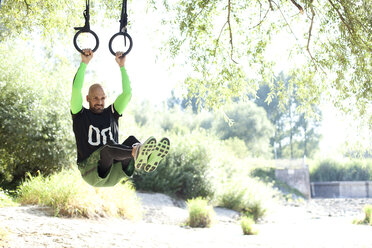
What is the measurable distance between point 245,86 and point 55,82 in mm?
7041

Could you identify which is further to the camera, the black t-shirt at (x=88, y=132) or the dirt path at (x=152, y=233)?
the dirt path at (x=152, y=233)

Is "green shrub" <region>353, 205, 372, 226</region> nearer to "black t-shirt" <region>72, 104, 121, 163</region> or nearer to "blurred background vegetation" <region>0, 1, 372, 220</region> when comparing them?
"blurred background vegetation" <region>0, 1, 372, 220</region>

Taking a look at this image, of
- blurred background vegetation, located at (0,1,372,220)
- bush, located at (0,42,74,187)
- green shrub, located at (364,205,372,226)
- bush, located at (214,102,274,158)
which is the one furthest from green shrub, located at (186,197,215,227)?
bush, located at (214,102,274,158)

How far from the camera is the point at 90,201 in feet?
27.7

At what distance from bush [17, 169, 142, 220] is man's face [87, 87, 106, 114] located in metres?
4.25

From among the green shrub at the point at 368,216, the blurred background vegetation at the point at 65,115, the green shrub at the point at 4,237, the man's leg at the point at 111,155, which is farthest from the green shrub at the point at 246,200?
the man's leg at the point at 111,155

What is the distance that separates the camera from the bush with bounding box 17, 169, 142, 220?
8.16 meters

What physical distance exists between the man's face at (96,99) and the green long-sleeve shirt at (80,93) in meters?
0.14

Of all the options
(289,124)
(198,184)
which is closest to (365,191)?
(289,124)

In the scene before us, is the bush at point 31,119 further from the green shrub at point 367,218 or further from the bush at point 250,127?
the bush at point 250,127

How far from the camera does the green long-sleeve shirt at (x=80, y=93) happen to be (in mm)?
3975

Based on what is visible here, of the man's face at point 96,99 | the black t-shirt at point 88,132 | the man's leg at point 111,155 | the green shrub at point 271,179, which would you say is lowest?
the green shrub at point 271,179

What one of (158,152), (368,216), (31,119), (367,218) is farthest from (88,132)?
(367,218)

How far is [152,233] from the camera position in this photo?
8117 mm
